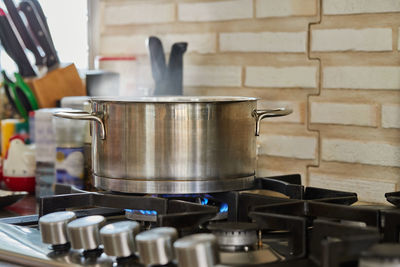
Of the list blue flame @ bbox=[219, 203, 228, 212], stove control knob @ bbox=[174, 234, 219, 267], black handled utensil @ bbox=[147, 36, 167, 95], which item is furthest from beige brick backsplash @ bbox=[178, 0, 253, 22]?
stove control knob @ bbox=[174, 234, 219, 267]

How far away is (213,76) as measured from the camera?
161 cm

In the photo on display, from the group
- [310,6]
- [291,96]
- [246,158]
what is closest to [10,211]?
[246,158]

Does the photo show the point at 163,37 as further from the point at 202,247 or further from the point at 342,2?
the point at 202,247

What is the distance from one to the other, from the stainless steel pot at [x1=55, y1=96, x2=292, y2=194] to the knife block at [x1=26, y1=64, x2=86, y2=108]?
71 cm

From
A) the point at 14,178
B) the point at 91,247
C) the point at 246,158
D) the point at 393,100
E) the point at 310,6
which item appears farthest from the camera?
the point at 14,178

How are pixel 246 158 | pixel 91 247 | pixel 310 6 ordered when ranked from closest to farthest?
pixel 91 247
pixel 246 158
pixel 310 6

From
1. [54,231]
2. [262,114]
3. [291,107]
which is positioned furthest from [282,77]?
[54,231]

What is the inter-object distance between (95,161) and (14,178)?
1.87ft

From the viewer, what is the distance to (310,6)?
56.4 inches

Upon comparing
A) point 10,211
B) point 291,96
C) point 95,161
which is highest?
point 291,96

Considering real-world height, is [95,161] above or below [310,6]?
below

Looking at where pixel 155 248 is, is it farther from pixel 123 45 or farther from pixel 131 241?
pixel 123 45

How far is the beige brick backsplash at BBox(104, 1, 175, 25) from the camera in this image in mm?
1714

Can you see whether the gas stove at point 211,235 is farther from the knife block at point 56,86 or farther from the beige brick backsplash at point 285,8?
the knife block at point 56,86
